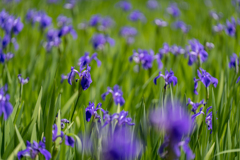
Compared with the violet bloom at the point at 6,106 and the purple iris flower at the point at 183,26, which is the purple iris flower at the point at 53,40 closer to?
the violet bloom at the point at 6,106

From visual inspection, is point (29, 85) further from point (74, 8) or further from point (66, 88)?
point (74, 8)

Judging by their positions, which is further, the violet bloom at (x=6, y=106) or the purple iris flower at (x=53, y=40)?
the purple iris flower at (x=53, y=40)

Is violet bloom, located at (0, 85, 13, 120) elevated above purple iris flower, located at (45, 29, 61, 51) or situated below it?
above

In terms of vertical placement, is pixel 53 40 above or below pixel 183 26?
above

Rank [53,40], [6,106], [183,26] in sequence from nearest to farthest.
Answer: [6,106]
[53,40]
[183,26]

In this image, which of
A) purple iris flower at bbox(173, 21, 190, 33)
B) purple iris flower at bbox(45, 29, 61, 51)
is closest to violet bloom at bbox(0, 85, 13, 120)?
purple iris flower at bbox(45, 29, 61, 51)

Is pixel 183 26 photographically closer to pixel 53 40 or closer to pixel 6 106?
pixel 53 40

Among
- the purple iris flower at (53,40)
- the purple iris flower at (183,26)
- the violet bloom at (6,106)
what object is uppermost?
the violet bloom at (6,106)

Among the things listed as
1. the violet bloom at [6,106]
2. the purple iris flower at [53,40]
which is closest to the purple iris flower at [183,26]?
the purple iris flower at [53,40]

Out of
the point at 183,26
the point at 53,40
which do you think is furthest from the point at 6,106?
the point at 183,26

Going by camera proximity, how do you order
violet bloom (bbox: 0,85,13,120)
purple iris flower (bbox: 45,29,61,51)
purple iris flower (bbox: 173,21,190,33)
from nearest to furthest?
violet bloom (bbox: 0,85,13,120), purple iris flower (bbox: 45,29,61,51), purple iris flower (bbox: 173,21,190,33)

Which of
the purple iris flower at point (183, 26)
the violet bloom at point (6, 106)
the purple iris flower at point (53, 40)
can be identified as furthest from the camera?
the purple iris flower at point (183, 26)

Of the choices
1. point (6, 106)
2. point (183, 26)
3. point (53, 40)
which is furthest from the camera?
point (183, 26)

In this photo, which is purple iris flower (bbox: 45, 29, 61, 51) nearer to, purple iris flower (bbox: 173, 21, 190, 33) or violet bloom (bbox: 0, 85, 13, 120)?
violet bloom (bbox: 0, 85, 13, 120)
